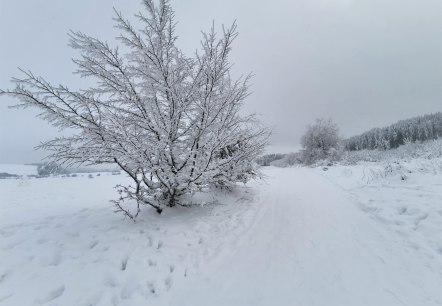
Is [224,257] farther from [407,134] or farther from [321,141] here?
[407,134]

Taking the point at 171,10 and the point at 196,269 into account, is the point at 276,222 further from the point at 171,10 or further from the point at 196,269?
the point at 171,10

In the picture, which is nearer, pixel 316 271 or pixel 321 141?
pixel 316 271

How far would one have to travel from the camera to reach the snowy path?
2.85m

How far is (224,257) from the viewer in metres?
4.02

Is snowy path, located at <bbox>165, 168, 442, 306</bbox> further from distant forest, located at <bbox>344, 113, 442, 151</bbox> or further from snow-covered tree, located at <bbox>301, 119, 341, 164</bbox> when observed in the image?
distant forest, located at <bbox>344, 113, 442, 151</bbox>

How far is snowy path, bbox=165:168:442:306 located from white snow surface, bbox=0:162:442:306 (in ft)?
0.05

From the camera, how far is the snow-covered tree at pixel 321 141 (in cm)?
4356

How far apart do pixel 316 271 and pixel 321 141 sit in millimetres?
45952

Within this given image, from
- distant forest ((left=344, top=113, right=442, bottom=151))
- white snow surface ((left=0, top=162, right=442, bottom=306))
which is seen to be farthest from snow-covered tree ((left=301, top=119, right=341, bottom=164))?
white snow surface ((left=0, top=162, right=442, bottom=306))

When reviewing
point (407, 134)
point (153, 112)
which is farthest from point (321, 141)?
point (407, 134)

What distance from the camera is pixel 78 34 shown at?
4.22m

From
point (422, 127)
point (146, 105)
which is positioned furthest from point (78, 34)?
point (422, 127)

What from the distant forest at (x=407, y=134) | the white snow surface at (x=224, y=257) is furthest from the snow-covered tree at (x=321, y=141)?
the white snow surface at (x=224, y=257)

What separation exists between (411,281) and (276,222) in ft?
9.34
